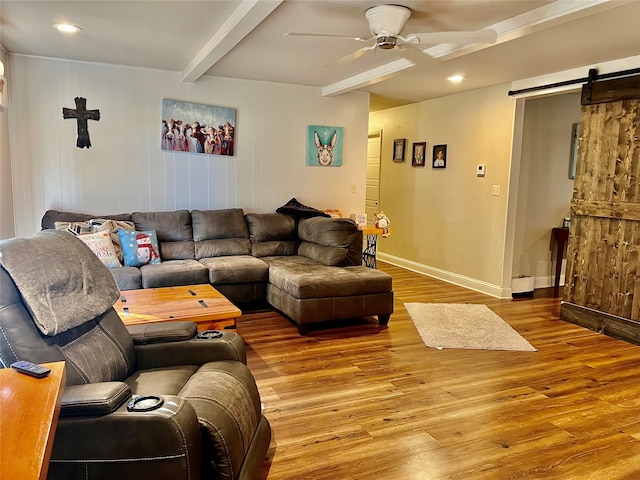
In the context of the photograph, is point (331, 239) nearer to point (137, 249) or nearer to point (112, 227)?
point (137, 249)

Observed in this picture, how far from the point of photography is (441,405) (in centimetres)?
270

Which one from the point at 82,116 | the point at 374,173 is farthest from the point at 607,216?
the point at 82,116

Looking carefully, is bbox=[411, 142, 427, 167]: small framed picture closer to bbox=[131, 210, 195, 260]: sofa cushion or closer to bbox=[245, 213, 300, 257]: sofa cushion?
bbox=[245, 213, 300, 257]: sofa cushion

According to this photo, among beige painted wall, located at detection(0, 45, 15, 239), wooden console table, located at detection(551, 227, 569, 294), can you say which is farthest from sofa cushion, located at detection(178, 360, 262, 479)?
wooden console table, located at detection(551, 227, 569, 294)

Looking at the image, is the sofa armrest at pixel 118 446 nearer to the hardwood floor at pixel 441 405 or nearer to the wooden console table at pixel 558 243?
the hardwood floor at pixel 441 405

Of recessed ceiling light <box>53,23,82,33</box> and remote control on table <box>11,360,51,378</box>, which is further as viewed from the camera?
Result: recessed ceiling light <box>53,23,82,33</box>

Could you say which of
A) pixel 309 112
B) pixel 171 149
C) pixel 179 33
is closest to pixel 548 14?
pixel 179 33

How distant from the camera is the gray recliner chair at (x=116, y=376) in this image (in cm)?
144

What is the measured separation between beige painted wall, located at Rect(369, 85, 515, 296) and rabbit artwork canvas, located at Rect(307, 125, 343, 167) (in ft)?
4.33

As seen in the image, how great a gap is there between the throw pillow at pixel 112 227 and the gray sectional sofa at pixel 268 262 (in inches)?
5.0

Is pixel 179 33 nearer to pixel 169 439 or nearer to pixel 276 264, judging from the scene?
pixel 276 264

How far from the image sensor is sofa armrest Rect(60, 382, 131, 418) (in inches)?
56.6

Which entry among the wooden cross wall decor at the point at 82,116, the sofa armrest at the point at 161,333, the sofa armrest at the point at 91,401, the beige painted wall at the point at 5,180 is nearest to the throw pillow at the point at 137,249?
the beige painted wall at the point at 5,180

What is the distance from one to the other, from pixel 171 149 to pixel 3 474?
4372 millimetres
